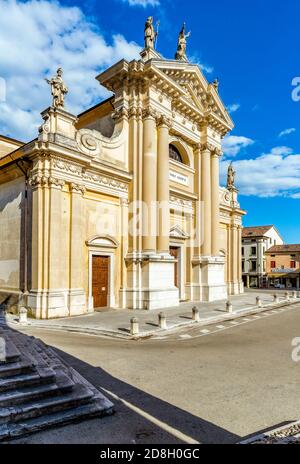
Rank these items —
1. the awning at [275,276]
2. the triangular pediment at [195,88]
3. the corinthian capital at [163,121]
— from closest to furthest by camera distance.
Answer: the corinthian capital at [163,121]
the triangular pediment at [195,88]
the awning at [275,276]

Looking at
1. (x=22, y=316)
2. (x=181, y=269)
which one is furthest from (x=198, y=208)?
(x=22, y=316)

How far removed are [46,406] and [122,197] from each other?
14990mm

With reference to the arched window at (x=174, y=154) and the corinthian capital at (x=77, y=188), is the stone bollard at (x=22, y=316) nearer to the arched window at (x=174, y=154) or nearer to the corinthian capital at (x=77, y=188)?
the corinthian capital at (x=77, y=188)

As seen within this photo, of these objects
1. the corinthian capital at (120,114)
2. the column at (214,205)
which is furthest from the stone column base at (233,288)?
the corinthian capital at (120,114)

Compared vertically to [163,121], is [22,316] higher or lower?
lower

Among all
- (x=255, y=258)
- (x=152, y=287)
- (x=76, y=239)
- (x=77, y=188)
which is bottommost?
(x=152, y=287)

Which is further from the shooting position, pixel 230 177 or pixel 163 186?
pixel 230 177

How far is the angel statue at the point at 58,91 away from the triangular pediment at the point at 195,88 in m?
6.56

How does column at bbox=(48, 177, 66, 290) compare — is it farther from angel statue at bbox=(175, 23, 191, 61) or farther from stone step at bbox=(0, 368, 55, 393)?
angel statue at bbox=(175, 23, 191, 61)

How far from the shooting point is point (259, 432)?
4.50m

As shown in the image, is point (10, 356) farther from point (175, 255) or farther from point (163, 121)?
point (175, 255)

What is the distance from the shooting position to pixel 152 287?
18266 millimetres

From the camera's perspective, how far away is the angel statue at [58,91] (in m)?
15.6
